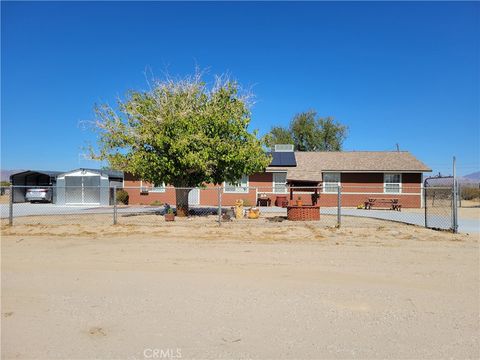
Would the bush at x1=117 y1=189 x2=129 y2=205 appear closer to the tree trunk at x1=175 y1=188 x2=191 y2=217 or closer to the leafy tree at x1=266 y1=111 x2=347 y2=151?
the tree trunk at x1=175 y1=188 x2=191 y2=217

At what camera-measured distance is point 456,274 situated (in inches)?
274

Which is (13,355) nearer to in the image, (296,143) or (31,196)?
(31,196)

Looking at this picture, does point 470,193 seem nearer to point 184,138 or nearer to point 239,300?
point 184,138

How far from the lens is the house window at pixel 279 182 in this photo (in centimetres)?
2834

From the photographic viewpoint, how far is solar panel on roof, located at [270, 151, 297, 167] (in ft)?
96.1

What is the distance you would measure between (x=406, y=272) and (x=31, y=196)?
1203 inches

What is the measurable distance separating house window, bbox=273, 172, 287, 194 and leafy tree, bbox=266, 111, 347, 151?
3109cm

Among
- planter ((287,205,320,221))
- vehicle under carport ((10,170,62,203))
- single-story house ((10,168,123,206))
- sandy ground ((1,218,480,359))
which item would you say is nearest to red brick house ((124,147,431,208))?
single-story house ((10,168,123,206))

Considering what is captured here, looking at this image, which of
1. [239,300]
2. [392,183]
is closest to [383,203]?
[392,183]

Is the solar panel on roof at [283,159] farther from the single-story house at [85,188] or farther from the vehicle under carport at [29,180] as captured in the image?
the vehicle under carport at [29,180]

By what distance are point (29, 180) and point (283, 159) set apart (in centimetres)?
2265

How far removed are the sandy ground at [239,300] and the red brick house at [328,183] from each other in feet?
58.5

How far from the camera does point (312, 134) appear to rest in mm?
59781

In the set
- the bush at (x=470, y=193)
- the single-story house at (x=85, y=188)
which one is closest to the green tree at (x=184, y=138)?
the single-story house at (x=85, y=188)
